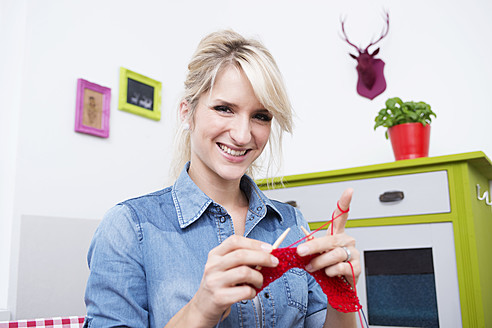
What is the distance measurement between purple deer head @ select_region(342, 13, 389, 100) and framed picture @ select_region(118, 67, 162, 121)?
3.34 ft

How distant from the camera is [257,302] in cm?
98

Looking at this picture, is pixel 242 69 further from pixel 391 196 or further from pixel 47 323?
pixel 391 196

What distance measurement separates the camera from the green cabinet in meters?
1.55

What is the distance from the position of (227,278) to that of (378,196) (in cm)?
120

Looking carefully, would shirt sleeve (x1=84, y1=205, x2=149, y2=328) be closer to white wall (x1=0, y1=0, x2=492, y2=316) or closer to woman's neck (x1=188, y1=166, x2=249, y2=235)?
woman's neck (x1=188, y1=166, x2=249, y2=235)

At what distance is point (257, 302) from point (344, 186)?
3.29 feet

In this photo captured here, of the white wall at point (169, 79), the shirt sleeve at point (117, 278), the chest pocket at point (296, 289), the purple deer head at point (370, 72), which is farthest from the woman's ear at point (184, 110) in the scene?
the purple deer head at point (370, 72)

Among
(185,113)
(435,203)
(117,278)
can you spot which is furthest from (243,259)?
(435,203)

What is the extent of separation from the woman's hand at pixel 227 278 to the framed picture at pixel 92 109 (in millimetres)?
1317

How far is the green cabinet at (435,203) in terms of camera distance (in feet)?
5.09

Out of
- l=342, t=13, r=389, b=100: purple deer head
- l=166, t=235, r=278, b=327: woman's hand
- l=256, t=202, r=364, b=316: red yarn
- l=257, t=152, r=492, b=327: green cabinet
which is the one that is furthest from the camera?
l=342, t=13, r=389, b=100: purple deer head

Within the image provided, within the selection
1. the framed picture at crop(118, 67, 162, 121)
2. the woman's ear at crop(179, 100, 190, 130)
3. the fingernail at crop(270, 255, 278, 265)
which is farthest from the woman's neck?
the framed picture at crop(118, 67, 162, 121)

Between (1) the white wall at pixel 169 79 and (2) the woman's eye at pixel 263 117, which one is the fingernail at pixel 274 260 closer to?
(2) the woman's eye at pixel 263 117

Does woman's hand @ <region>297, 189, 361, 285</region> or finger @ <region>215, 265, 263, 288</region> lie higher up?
woman's hand @ <region>297, 189, 361, 285</region>
